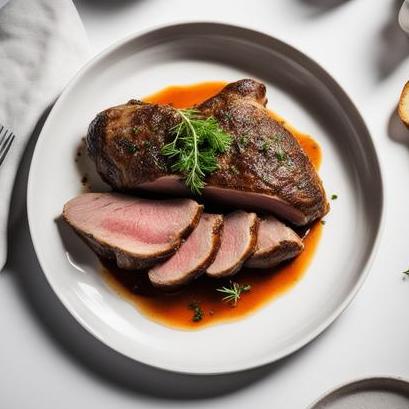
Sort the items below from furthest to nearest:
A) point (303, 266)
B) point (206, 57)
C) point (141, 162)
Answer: point (206, 57) → point (303, 266) → point (141, 162)

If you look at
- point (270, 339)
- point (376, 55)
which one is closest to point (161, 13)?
point (376, 55)

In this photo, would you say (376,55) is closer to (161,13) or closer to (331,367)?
(161,13)

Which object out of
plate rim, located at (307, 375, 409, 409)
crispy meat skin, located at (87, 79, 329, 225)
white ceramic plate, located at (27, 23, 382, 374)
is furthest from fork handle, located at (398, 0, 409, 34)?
plate rim, located at (307, 375, 409, 409)

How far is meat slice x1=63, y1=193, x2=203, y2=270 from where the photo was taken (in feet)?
12.3

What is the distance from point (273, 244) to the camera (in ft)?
12.3

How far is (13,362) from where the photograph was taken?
386 centimetres

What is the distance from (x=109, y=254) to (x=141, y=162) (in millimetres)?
600

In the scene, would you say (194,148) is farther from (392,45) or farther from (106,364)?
(392,45)

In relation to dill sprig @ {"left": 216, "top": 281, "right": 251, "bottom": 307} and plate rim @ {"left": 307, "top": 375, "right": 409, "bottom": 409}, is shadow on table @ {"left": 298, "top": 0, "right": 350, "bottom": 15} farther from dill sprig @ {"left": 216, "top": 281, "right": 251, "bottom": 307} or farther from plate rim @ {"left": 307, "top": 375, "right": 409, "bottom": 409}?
plate rim @ {"left": 307, "top": 375, "right": 409, "bottom": 409}

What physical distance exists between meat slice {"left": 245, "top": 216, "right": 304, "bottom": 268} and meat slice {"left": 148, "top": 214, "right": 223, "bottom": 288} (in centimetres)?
25

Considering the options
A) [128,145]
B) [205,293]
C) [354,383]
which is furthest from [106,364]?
[354,383]

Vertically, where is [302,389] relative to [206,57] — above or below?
below

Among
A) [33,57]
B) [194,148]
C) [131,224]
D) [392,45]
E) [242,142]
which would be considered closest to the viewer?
[194,148]

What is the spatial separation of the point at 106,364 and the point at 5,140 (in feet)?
4.95
